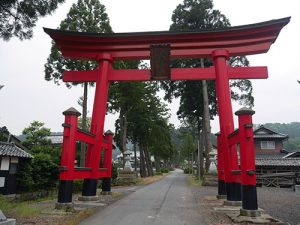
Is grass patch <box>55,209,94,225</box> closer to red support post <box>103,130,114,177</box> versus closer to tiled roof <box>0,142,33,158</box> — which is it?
red support post <box>103,130,114,177</box>

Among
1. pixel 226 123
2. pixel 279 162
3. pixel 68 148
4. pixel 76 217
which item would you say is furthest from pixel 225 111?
pixel 279 162

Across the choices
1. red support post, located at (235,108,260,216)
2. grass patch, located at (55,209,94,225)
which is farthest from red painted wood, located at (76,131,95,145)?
red support post, located at (235,108,260,216)

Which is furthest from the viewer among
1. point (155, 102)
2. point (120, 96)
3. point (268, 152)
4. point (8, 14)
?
point (268, 152)

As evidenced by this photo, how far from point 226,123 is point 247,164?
341 centimetres

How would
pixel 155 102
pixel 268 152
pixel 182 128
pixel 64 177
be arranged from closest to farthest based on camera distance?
pixel 64 177 < pixel 155 102 < pixel 268 152 < pixel 182 128

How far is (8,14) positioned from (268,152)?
36.0 metres

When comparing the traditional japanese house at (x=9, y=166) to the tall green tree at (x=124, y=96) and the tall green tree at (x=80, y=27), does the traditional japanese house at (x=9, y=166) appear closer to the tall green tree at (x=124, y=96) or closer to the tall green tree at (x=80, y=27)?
the tall green tree at (x=80, y=27)

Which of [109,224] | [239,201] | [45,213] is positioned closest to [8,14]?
[45,213]

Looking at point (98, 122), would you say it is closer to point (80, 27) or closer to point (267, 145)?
point (80, 27)

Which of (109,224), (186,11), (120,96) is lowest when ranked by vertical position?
(109,224)

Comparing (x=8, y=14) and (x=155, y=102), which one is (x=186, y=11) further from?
(x=8, y=14)

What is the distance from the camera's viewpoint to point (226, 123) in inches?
476

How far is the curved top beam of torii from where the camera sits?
1296 centimetres

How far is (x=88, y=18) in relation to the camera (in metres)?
22.9
